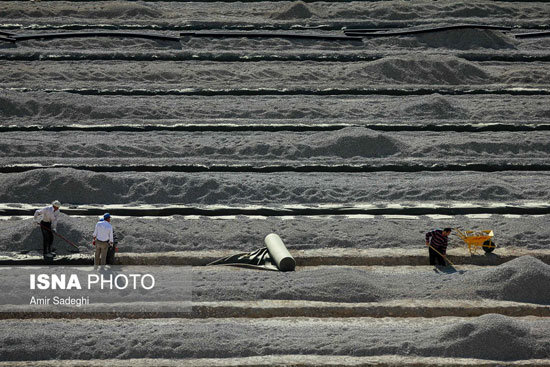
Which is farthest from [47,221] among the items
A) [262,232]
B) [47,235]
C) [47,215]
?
[262,232]

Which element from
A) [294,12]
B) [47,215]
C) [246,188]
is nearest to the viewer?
[47,215]

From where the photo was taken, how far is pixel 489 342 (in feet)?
32.3

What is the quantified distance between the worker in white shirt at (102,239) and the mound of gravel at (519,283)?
195 inches

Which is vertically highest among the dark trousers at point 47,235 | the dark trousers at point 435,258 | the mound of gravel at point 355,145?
the mound of gravel at point 355,145

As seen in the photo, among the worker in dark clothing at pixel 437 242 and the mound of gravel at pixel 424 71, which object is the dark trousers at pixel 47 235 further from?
the mound of gravel at pixel 424 71

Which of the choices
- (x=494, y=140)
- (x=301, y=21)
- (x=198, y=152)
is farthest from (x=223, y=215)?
(x=301, y=21)

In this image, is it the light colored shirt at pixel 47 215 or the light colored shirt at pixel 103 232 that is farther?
the light colored shirt at pixel 47 215

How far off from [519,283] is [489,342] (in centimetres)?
175

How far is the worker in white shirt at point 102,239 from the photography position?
11617mm

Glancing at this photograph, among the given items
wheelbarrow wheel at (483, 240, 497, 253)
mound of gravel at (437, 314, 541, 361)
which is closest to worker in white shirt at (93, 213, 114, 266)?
mound of gravel at (437, 314, 541, 361)

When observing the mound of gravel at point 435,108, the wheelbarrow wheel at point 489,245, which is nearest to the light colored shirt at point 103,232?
the wheelbarrow wheel at point 489,245

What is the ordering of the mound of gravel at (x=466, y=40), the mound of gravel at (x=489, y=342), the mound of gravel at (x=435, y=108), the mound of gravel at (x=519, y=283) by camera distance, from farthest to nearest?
1. the mound of gravel at (x=466, y=40)
2. the mound of gravel at (x=435, y=108)
3. the mound of gravel at (x=519, y=283)
4. the mound of gravel at (x=489, y=342)

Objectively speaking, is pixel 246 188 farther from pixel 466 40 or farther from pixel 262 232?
pixel 466 40

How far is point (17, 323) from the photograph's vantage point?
10273 millimetres
